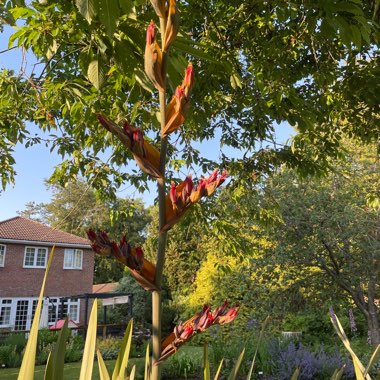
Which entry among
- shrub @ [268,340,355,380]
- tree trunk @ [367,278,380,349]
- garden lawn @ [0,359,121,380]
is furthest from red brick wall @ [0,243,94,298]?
shrub @ [268,340,355,380]

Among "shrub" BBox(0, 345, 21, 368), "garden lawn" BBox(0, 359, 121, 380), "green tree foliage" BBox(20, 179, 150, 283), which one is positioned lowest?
"garden lawn" BBox(0, 359, 121, 380)

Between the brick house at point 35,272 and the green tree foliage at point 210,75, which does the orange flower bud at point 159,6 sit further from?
the brick house at point 35,272

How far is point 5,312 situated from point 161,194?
24.3m

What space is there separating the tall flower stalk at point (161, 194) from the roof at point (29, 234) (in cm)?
2312

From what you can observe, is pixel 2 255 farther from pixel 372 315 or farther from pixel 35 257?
pixel 372 315

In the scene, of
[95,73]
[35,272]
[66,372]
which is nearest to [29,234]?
[35,272]

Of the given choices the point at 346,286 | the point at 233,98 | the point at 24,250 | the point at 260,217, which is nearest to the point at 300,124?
the point at 233,98

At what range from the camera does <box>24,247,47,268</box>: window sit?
2342cm

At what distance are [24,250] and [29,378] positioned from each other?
81.1 feet

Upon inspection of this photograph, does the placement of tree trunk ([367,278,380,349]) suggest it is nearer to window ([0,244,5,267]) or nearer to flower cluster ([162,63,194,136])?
flower cluster ([162,63,194,136])

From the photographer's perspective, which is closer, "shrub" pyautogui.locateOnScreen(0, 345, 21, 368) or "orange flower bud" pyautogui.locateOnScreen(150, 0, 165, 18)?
"orange flower bud" pyautogui.locateOnScreen(150, 0, 165, 18)

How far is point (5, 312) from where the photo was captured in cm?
2173

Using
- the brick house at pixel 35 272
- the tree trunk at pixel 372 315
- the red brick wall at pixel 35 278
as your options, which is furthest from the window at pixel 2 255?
the tree trunk at pixel 372 315

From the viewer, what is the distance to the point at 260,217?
25.7 feet
